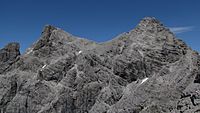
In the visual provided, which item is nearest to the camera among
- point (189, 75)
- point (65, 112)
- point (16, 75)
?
point (189, 75)

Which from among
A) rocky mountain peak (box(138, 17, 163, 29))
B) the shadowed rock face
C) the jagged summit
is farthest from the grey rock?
the jagged summit

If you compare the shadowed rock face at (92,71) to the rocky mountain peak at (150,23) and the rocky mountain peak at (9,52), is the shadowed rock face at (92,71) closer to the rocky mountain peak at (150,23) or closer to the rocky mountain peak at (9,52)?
the rocky mountain peak at (150,23)

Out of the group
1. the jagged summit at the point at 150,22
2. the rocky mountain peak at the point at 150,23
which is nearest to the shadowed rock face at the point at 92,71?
the rocky mountain peak at the point at 150,23

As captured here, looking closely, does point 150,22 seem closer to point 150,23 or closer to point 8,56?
point 150,23

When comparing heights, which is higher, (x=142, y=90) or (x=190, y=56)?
(x=190, y=56)

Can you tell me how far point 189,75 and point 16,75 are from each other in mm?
49463

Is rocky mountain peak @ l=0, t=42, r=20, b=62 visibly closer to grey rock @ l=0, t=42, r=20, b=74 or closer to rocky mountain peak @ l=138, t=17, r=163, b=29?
grey rock @ l=0, t=42, r=20, b=74

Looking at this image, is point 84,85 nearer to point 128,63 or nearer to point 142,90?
point 128,63

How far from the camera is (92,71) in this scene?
9850cm

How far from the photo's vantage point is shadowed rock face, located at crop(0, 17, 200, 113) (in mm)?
85062

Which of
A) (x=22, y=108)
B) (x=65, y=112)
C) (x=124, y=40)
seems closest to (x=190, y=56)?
(x=124, y=40)

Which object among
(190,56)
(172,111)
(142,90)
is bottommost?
(172,111)

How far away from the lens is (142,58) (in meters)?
96.8

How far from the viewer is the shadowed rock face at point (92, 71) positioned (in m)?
85.1
